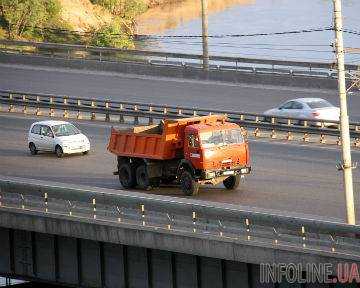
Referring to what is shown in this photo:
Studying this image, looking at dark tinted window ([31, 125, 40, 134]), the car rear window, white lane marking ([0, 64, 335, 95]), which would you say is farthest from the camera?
white lane marking ([0, 64, 335, 95])

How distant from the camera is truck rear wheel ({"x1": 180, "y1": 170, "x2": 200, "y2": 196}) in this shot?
A: 32469 millimetres

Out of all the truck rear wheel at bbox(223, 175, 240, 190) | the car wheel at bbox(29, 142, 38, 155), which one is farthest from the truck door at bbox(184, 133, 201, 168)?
the car wheel at bbox(29, 142, 38, 155)

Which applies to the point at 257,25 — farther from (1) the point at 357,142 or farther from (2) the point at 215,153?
(2) the point at 215,153

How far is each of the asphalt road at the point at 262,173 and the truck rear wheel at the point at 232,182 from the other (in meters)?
0.21

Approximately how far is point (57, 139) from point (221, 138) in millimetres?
9458

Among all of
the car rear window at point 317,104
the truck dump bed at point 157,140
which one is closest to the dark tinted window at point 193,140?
the truck dump bed at point 157,140

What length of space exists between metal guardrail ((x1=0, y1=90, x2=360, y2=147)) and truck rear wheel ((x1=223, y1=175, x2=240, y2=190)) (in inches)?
260

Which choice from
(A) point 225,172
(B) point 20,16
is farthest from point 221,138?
(B) point 20,16

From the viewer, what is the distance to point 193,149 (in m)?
32.5

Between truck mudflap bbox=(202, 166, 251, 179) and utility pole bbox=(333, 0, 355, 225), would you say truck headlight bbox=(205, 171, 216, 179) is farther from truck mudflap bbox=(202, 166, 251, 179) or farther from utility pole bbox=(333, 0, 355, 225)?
utility pole bbox=(333, 0, 355, 225)

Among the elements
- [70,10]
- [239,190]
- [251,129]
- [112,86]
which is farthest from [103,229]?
[70,10]

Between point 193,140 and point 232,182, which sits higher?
point 193,140

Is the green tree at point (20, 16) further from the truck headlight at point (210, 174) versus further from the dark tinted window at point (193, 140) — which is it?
the truck headlight at point (210, 174)

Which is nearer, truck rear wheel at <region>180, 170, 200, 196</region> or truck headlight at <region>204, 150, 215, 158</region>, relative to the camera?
truck headlight at <region>204, 150, 215, 158</region>
